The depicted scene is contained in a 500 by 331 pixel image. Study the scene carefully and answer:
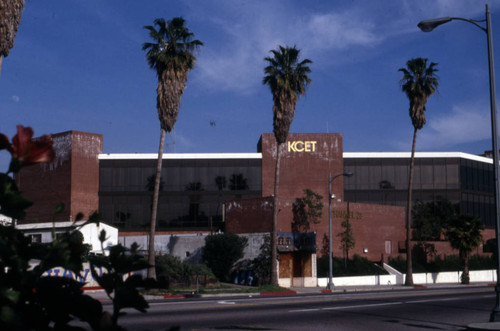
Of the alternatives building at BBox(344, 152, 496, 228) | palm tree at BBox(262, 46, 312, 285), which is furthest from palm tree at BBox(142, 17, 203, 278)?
building at BBox(344, 152, 496, 228)

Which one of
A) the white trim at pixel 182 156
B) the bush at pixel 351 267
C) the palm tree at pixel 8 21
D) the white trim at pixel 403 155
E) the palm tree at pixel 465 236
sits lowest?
the bush at pixel 351 267

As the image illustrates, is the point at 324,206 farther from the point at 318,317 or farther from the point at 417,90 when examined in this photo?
the point at 318,317

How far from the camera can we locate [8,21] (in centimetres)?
1538

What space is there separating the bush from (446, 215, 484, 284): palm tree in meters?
6.70

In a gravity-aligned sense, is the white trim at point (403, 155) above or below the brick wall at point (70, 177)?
above

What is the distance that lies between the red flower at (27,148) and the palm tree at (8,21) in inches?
566

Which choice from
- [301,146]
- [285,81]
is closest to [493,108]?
[285,81]

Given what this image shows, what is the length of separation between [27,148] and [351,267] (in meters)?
48.6

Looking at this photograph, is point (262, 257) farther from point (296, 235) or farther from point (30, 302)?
point (30, 302)

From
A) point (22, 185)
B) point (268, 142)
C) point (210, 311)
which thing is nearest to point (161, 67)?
point (210, 311)

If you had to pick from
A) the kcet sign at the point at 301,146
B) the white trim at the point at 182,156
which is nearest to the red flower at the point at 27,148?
the kcet sign at the point at 301,146

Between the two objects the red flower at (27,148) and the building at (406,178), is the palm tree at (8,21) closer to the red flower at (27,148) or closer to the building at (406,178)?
the red flower at (27,148)

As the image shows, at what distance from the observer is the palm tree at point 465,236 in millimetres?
50844

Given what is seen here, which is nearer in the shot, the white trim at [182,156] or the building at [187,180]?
the building at [187,180]
